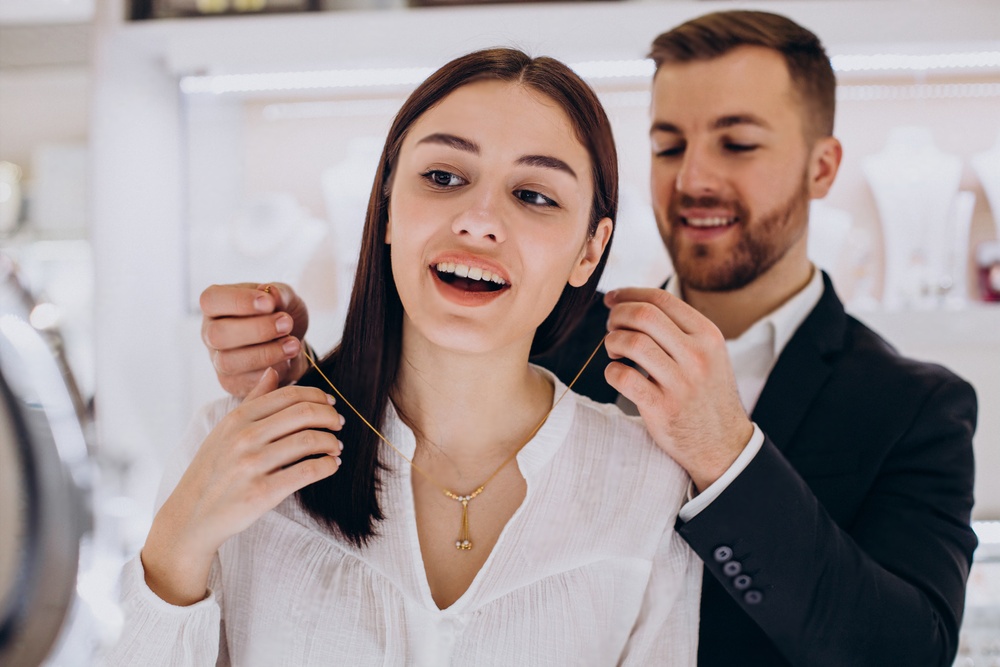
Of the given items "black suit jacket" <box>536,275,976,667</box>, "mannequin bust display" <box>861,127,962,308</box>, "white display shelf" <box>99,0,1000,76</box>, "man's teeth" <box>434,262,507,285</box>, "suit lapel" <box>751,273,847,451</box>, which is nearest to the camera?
"man's teeth" <box>434,262,507,285</box>

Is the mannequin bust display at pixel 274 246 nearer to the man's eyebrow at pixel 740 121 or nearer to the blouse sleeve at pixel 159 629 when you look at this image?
the man's eyebrow at pixel 740 121

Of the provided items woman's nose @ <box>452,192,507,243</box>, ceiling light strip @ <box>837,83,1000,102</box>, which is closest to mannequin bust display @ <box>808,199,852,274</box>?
ceiling light strip @ <box>837,83,1000,102</box>

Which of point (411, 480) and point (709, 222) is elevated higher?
point (709, 222)

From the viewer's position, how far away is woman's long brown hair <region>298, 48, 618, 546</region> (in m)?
0.89

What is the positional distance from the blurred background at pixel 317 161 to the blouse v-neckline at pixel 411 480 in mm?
772

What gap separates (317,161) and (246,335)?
3.44 ft

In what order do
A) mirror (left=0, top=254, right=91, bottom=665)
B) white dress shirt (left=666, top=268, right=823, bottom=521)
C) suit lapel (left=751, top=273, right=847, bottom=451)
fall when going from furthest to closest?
1. white dress shirt (left=666, top=268, right=823, bottom=521)
2. suit lapel (left=751, top=273, right=847, bottom=451)
3. mirror (left=0, top=254, right=91, bottom=665)

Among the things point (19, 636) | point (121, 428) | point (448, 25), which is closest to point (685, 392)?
point (19, 636)

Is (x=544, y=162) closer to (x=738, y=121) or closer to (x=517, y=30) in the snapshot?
(x=738, y=121)

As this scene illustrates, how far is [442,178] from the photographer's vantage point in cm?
87

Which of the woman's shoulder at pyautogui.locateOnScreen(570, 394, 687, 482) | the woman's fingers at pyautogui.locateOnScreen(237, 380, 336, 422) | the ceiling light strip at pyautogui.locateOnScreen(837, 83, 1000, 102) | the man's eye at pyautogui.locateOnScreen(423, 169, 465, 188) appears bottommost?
the woman's shoulder at pyautogui.locateOnScreen(570, 394, 687, 482)

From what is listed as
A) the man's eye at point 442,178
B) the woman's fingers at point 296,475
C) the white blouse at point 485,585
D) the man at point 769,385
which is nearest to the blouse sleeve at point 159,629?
the white blouse at point 485,585

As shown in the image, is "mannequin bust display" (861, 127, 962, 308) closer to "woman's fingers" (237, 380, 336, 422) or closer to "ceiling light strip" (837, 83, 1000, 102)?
"ceiling light strip" (837, 83, 1000, 102)

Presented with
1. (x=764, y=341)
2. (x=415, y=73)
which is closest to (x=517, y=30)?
(x=415, y=73)
